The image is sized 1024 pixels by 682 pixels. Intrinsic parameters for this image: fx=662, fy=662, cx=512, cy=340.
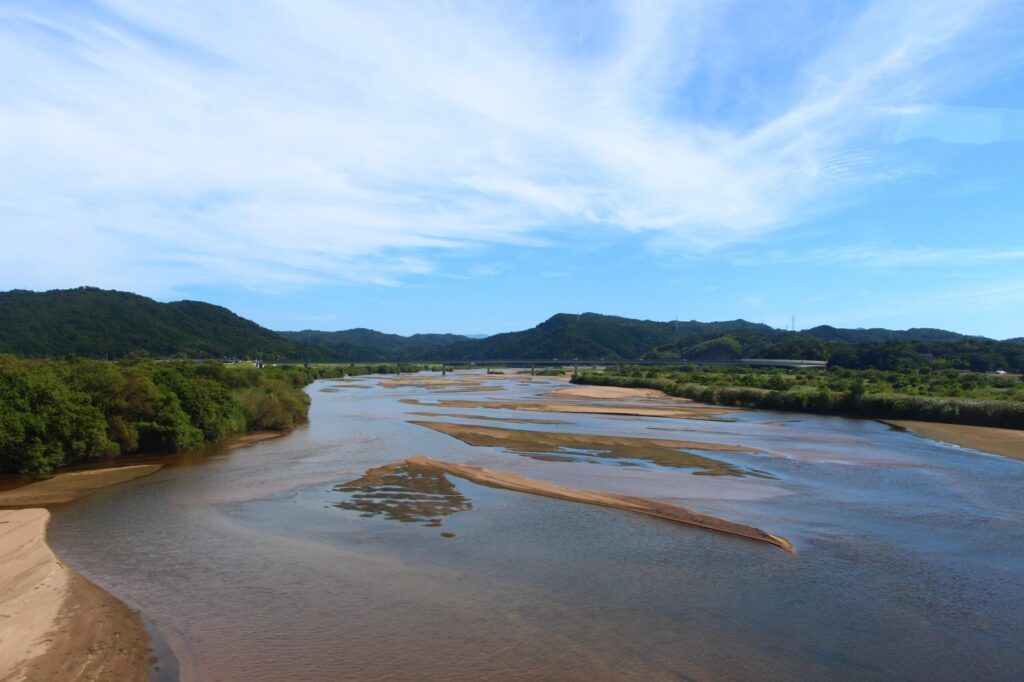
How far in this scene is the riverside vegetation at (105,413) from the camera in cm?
2341

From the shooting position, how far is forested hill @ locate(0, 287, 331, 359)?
91.1 m

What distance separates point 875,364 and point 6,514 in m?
109

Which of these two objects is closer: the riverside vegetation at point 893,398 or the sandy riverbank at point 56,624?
the sandy riverbank at point 56,624

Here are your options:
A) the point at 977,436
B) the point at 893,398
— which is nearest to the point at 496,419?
the point at 977,436

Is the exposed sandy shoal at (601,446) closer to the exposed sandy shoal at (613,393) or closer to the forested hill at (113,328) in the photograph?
the exposed sandy shoal at (613,393)

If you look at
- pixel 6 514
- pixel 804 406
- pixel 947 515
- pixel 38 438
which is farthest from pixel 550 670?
pixel 804 406

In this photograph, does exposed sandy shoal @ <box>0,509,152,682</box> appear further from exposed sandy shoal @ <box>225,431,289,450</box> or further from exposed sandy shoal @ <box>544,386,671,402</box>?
exposed sandy shoal @ <box>544,386,671,402</box>

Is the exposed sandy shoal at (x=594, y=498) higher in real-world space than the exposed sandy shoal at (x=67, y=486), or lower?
higher

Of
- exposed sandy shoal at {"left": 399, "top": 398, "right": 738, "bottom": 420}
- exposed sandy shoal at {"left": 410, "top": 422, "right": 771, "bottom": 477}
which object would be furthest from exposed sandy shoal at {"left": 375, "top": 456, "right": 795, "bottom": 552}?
exposed sandy shoal at {"left": 399, "top": 398, "right": 738, "bottom": 420}

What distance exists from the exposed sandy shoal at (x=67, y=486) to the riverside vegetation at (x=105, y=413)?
1077 millimetres

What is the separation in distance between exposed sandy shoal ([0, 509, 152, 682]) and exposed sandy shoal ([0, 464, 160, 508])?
662 cm

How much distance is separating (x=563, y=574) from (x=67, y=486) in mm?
18067

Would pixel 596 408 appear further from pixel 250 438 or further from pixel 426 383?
pixel 426 383

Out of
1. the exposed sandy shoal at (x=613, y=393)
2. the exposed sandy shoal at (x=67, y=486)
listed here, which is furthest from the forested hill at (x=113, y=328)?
the exposed sandy shoal at (x=67, y=486)
